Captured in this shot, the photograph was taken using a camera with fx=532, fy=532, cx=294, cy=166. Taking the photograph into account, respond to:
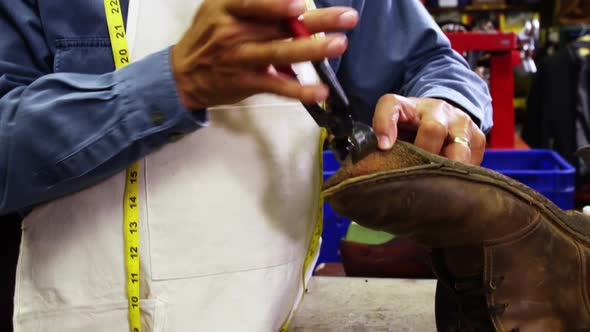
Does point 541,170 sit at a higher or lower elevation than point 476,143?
lower

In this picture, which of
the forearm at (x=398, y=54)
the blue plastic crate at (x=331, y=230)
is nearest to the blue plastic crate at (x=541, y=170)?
the blue plastic crate at (x=331, y=230)

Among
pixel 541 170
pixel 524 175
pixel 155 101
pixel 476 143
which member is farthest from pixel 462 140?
pixel 541 170

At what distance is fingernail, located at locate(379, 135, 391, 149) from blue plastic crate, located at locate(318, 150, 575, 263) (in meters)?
0.77

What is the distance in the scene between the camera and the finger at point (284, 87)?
43 centimetres

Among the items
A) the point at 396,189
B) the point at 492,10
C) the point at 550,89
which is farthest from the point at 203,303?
the point at 492,10

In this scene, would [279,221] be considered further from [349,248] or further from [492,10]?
[492,10]

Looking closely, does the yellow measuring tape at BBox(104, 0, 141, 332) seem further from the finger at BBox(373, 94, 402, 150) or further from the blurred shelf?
the blurred shelf

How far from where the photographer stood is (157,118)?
1.59 ft

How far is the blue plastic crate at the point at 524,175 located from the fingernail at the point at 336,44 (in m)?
0.90

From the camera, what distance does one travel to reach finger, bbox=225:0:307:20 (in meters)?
0.41

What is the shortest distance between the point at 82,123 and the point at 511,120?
1.34 m

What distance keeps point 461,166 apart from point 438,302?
24cm

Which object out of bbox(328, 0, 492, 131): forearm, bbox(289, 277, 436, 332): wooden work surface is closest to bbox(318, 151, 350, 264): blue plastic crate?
bbox(289, 277, 436, 332): wooden work surface

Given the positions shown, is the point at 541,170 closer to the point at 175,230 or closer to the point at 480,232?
the point at 480,232
